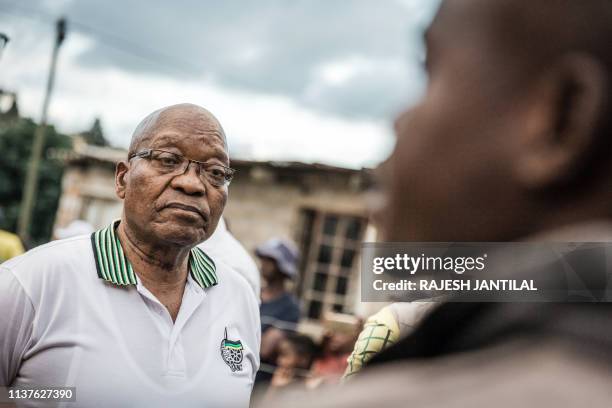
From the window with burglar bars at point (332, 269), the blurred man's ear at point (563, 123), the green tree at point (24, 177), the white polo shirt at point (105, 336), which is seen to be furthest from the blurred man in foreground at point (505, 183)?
the green tree at point (24, 177)

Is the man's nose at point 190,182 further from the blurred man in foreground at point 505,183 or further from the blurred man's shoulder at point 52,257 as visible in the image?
the blurred man in foreground at point 505,183

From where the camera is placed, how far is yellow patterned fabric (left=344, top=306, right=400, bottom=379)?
63.3 inches

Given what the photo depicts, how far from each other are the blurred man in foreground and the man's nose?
110 centimetres

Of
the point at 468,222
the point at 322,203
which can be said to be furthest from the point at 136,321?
the point at 322,203

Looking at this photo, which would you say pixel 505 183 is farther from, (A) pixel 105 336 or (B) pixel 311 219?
(B) pixel 311 219

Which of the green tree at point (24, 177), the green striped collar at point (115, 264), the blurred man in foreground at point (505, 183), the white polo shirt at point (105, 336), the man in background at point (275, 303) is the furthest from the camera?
the green tree at point (24, 177)

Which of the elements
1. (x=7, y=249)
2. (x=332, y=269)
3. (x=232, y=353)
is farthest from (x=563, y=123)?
(x=332, y=269)

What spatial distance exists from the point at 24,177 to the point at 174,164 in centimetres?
2599

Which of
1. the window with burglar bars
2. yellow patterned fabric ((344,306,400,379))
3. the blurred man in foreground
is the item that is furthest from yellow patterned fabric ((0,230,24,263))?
the window with burglar bars

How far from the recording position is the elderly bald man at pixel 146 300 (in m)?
1.41

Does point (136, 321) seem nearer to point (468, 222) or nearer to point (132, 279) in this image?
point (132, 279)

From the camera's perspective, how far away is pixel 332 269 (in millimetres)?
7695

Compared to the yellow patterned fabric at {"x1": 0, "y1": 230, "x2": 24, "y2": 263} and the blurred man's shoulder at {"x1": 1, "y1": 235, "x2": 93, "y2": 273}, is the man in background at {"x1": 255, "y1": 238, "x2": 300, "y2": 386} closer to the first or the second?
the yellow patterned fabric at {"x1": 0, "y1": 230, "x2": 24, "y2": 263}

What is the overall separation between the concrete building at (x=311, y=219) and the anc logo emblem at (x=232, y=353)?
18.4 ft
